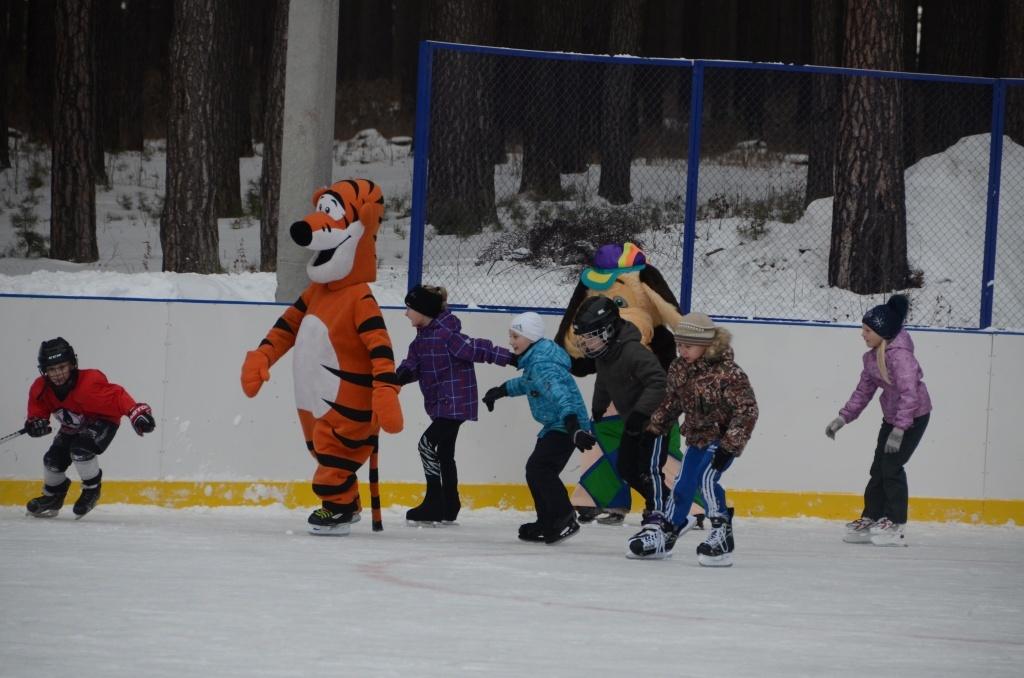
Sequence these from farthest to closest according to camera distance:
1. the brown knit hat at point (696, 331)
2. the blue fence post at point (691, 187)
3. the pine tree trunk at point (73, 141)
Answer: the pine tree trunk at point (73, 141), the blue fence post at point (691, 187), the brown knit hat at point (696, 331)

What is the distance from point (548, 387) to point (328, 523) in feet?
Result: 4.30

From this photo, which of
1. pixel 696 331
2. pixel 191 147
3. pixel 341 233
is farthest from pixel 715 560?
pixel 191 147

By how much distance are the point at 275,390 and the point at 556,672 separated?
13.7 ft

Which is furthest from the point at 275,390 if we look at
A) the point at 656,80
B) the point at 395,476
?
the point at 656,80

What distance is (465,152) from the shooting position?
11.7 metres

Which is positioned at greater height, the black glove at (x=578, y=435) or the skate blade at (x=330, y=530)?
the black glove at (x=578, y=435)

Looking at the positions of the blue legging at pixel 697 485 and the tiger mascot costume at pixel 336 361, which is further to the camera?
the tiger mascot costume at pixel 336 361

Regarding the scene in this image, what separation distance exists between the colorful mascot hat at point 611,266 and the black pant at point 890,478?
1.67m

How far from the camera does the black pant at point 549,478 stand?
26.3 feet

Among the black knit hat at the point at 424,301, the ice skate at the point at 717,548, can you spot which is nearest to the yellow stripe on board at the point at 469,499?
the black knit hat at the point at 424,301

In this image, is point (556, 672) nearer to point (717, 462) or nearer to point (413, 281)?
point (717, 462)

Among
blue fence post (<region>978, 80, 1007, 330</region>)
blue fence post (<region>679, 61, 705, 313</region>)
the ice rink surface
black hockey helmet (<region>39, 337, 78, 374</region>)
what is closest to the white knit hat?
the ice rink surface

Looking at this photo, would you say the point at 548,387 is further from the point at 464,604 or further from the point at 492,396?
the point at 464,604

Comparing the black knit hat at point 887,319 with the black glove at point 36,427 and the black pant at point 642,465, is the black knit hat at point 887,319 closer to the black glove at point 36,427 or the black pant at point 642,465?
the black pant at point 642,465
